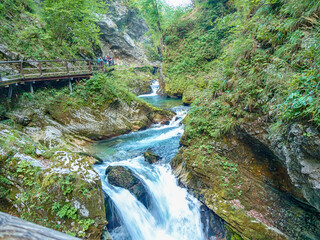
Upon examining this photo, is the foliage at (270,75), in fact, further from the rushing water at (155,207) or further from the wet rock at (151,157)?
the rushing water at (155,207)

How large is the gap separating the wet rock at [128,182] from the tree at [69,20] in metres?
9.67

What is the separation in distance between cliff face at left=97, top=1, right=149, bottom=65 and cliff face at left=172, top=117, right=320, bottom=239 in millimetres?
27629

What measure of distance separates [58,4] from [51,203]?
11.2m

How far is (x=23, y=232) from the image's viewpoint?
1.04 metres

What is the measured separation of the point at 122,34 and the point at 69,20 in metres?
21.1

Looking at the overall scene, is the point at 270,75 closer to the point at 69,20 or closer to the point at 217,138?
the point at 217,138

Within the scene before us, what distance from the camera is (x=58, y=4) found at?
383 inches

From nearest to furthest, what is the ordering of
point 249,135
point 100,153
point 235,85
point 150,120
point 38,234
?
point 38,234
point 249,135
point 235,85
point 100,153
point 150,120

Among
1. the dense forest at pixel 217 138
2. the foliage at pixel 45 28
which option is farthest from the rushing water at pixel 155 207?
the foliage at pixel 45 28

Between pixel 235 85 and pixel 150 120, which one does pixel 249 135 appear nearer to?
pixel 235 85

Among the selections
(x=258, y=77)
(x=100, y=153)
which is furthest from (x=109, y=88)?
(x=258, y=77)

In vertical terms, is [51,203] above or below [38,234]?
below

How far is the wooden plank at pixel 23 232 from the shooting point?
1.03m

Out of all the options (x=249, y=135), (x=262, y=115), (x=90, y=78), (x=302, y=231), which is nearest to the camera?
(x=302, y=231)
